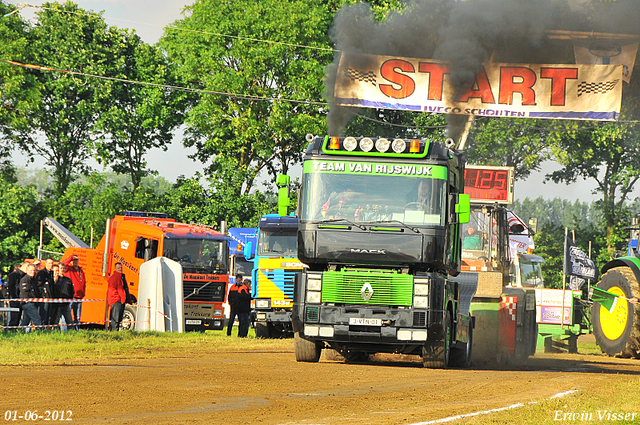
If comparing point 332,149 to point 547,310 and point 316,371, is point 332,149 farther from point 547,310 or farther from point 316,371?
point 547,310

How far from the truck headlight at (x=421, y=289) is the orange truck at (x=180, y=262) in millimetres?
13796

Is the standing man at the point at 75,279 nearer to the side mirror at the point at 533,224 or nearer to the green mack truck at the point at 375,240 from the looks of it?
the green mack truck at the point at 375,240

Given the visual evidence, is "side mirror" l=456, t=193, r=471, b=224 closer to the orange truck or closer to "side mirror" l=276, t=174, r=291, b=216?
"side mirror" l=276, t=174, r=291, b=216

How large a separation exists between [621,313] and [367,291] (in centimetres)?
825

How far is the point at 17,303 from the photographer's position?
2042 centimetres

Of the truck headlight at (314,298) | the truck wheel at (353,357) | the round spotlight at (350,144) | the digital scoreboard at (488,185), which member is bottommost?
the truck wheel at (353,357)

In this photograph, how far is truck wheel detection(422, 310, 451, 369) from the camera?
1433 cm

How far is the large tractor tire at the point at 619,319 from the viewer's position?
63.0 ft

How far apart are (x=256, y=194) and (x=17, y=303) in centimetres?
2205

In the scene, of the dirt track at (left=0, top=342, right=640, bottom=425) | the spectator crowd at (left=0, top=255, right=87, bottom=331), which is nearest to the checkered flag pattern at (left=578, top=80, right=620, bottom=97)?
the dirt track at (left=0, top=342, right=640, bottom=425)

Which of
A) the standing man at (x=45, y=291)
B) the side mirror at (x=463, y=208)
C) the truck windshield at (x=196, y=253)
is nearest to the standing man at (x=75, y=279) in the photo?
the standing man at (x=45, y=291)

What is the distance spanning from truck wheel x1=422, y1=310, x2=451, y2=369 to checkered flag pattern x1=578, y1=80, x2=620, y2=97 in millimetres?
14535

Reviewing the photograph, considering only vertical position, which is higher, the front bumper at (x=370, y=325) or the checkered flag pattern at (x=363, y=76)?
the checkered flag pattern at (x=363, y=76)

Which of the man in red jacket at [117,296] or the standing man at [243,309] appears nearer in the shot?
the man in red jacket at [117,296]
